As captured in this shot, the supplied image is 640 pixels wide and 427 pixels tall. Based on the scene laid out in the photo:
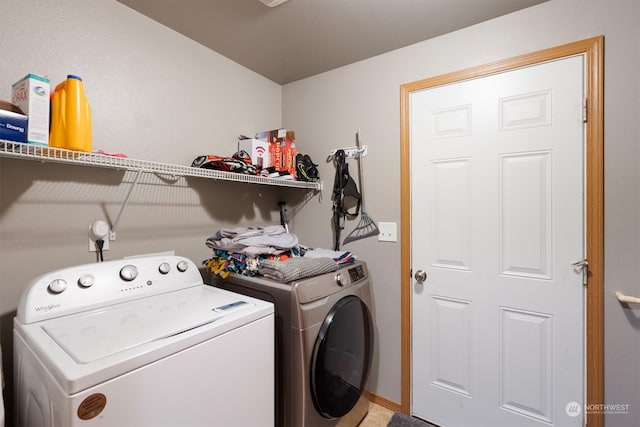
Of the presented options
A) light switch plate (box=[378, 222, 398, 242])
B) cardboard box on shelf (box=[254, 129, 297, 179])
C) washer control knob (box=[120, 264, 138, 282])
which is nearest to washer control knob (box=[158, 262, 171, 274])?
washer control knob (box=[120, 264, 138, 282])

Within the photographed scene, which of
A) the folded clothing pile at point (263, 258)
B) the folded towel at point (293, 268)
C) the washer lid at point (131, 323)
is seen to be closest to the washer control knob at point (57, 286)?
the washer lid at point (131, 323)

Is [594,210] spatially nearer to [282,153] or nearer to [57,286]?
[282,153]

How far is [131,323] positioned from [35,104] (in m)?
0.84

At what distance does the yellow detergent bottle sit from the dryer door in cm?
128

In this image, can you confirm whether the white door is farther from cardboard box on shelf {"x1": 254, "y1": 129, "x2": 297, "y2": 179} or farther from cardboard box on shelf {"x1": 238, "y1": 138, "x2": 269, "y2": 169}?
cardboard box on shelf {"x1": 238, "y1": 138, "x2": 269, "y2": 169}

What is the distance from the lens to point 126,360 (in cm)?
76

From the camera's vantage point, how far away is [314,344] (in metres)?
1.36

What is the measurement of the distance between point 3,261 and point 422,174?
211 cm

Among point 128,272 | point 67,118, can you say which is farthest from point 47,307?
point 67,118

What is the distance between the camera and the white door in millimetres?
1455

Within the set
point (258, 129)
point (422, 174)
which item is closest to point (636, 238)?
point (422, 174)

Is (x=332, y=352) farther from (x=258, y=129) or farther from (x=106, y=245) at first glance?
(x=258, y=129)

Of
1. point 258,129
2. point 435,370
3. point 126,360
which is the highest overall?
point 258,129

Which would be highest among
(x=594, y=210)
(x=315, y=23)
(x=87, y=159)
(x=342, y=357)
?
(x=315, y=23)
